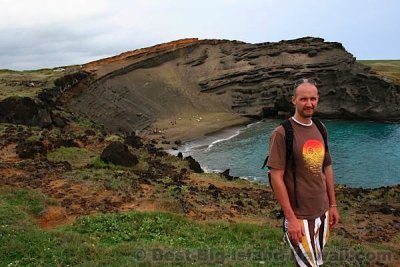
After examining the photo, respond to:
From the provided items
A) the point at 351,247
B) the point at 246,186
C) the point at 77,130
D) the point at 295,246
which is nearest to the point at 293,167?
the point at 295,246

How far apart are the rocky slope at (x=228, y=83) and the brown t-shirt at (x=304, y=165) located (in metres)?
49.8

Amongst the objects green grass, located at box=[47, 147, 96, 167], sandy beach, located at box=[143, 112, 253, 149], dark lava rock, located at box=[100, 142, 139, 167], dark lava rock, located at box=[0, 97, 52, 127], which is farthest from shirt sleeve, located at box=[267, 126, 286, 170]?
sandy beach, located at box=[143, 112, 253, 149]

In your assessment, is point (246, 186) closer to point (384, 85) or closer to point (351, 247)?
point (351, 247)

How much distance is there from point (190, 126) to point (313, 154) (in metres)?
51.2

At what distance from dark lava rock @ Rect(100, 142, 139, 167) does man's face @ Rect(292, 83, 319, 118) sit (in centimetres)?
1714

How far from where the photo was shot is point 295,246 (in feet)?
18.6

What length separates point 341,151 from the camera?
40.7 m

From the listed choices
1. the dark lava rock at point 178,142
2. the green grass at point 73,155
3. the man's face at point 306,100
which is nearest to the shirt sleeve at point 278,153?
the man's face at point 306,100

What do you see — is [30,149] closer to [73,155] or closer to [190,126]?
[73,155]

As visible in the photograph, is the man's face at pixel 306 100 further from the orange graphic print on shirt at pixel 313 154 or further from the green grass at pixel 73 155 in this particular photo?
the green grass at pixel 73 155

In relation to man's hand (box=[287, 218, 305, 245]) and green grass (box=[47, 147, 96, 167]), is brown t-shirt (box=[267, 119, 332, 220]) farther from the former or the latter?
green grass (box=[47, 147, 96, 167])

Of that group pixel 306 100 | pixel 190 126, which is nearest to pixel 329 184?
pixel 306 100

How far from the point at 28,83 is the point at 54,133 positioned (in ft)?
72.6

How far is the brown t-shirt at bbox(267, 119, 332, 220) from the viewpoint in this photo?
5.52 meters
